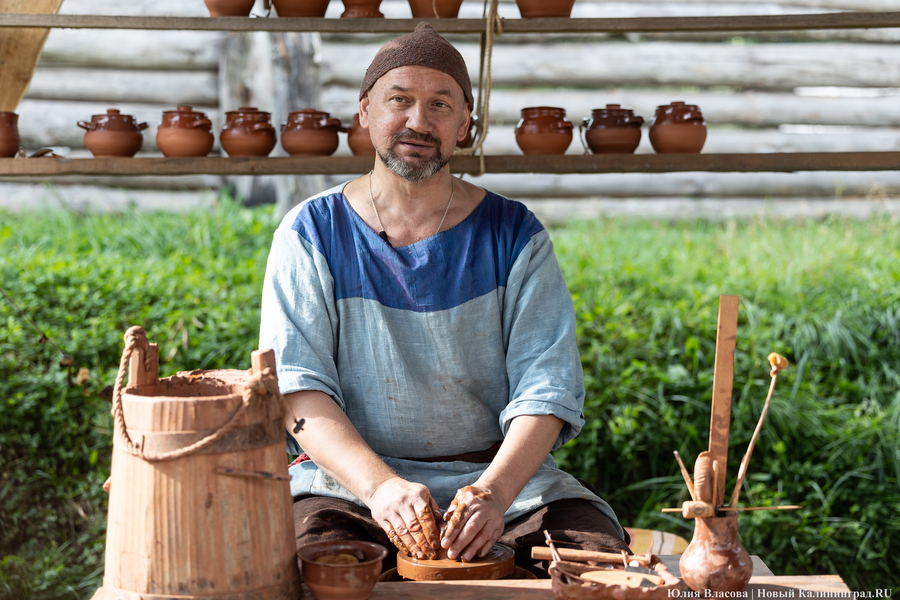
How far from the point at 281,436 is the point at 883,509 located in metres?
3.17

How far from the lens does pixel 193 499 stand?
49.6 inches

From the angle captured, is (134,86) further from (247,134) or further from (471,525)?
(471,525)

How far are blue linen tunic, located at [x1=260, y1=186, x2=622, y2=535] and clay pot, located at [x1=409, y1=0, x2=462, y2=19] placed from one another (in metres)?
1.01

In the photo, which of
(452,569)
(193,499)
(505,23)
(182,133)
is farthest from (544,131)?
(193,499)

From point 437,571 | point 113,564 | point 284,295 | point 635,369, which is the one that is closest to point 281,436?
point 113,564

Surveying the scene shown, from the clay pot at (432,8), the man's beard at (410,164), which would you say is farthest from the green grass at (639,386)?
the man's beard at (410,164)

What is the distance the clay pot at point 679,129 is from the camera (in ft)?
9.55

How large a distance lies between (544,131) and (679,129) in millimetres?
501

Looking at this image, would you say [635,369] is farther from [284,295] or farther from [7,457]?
[7,457]

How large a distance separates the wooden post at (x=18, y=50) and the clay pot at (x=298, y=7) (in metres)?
0.80

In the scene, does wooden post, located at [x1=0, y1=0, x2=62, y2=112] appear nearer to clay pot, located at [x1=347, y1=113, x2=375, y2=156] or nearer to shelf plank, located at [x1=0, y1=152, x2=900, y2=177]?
shelf plank, located at [x1=0, y1=152, x2=900, y2=177]

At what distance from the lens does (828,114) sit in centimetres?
570

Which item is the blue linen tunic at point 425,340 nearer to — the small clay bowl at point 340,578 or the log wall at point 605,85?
the small clay bowl at point 340,578

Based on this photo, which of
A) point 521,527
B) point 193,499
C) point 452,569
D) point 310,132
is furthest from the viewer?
point 310,132
